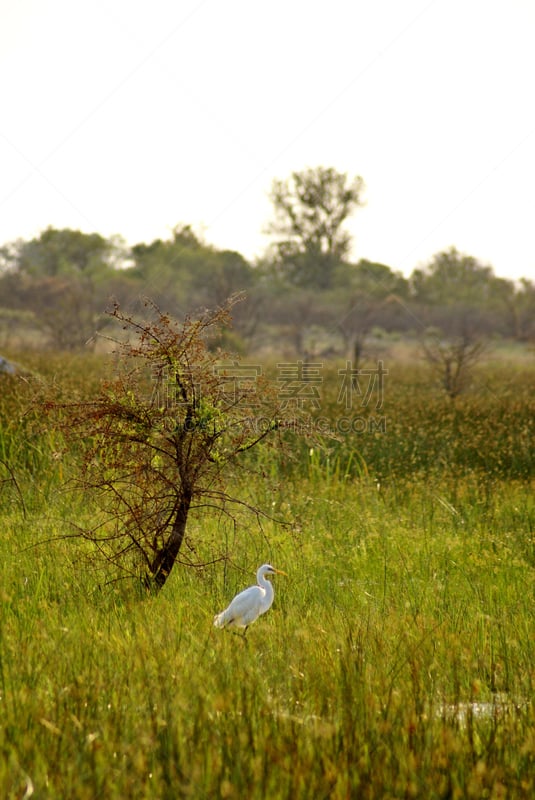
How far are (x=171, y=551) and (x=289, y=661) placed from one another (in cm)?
138

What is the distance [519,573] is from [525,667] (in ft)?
6.23

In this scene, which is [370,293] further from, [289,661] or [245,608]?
[289,661]

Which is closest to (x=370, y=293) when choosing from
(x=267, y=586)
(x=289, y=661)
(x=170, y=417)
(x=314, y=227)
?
(x=314, y=227)

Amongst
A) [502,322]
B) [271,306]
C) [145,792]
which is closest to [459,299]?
[502,322]

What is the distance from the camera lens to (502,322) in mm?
59094

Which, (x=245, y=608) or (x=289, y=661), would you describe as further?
(x=245, y=608)

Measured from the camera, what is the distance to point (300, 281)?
60812 millimetres

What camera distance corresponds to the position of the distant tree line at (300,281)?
166ft

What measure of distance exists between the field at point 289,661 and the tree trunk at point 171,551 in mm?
98

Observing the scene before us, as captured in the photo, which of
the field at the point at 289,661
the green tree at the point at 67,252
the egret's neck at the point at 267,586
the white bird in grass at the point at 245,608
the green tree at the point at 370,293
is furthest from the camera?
the green tree at the point at 67,252

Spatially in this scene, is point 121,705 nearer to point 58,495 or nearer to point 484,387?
point 58,495

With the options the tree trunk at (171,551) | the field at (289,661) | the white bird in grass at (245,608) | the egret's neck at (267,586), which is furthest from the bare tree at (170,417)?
the white bird in grass at (245,608)

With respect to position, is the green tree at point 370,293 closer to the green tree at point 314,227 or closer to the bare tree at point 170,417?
the green tree at point 314,227

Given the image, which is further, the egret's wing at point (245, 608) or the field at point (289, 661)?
the egret's wing at point (245, 608)
